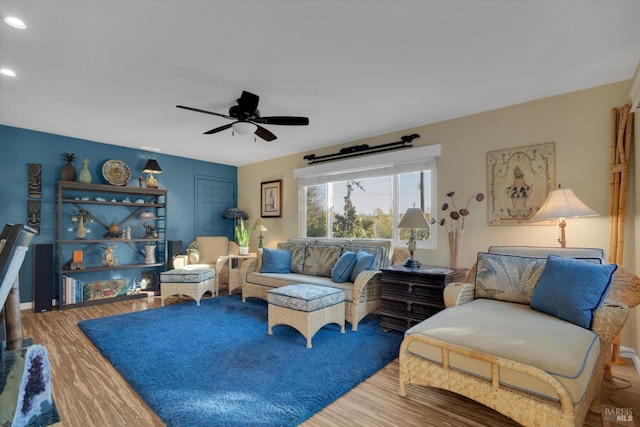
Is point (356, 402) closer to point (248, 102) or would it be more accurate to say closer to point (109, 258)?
point (248, 102)

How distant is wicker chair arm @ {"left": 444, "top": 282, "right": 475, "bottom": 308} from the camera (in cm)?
253

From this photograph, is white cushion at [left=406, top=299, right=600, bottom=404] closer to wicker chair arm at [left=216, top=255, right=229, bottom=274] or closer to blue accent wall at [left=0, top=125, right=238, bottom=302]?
wicker chair arm at [left=216, top=255, right=229, bottom=274]

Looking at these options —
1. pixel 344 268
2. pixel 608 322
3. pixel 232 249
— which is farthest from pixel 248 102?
pixel 232 249

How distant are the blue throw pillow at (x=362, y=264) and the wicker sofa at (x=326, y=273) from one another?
0.08m

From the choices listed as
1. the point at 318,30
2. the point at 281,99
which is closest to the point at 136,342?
the point at 281,99

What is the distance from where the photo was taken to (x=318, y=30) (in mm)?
2049

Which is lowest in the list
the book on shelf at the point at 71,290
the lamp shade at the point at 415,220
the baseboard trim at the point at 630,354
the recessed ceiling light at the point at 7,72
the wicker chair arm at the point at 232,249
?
the baseboard trim at the point at 630,354

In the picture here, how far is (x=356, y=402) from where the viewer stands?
201 cm

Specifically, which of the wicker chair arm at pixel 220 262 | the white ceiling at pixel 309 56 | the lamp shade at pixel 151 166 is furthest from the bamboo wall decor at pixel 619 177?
the lamp shade at pixel 151 166

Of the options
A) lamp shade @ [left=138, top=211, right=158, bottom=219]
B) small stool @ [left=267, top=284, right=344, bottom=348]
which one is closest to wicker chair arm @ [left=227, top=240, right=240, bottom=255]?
lamp shade @ [left=138, top=211, right=158, bottom=219]

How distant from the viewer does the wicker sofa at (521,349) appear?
1.50m

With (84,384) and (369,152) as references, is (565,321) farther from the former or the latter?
(84,384)

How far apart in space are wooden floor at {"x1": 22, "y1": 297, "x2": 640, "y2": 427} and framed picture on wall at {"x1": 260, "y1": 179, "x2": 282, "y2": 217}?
3.49 m

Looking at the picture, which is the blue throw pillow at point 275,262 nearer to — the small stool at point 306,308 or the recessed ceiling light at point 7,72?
the small stool at point 306,308
